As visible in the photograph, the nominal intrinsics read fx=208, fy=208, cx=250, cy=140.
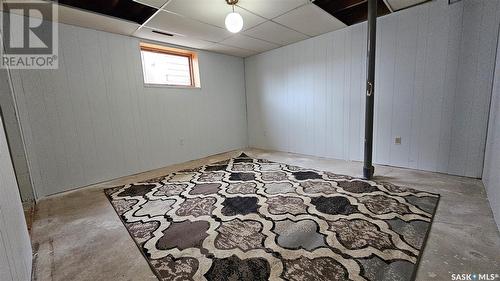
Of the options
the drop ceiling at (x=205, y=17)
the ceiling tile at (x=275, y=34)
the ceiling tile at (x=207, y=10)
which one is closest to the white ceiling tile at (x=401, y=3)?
the drop ceiling at (x=205, y=17)

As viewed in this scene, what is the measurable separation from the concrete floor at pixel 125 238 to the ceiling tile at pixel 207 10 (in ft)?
8.12

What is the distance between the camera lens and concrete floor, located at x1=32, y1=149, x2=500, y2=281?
4.37ft

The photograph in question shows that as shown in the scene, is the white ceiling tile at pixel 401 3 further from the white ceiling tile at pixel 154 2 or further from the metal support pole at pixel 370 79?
the white ceiling tile at pixel 154 2

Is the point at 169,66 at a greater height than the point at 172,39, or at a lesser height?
lesser

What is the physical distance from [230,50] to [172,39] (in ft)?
4.16

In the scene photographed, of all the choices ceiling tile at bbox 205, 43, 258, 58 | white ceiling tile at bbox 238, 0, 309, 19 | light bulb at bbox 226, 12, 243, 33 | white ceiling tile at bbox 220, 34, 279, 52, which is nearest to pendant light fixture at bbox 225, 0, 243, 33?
light bulb at bbox 226, 12, 243, 33

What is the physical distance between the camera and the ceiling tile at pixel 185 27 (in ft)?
9.21

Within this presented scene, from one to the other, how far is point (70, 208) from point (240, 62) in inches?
168

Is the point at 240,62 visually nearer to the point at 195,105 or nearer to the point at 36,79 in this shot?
the point at 195,105

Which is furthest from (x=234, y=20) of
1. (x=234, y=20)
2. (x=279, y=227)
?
(x=279, y=227)

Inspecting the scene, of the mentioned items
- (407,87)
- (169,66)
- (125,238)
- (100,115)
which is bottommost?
(125,238)

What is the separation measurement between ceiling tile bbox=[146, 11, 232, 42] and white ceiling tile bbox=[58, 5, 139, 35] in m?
0.34

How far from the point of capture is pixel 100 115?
3.15 metres

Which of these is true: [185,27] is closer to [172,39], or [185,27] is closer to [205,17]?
[205,17]
